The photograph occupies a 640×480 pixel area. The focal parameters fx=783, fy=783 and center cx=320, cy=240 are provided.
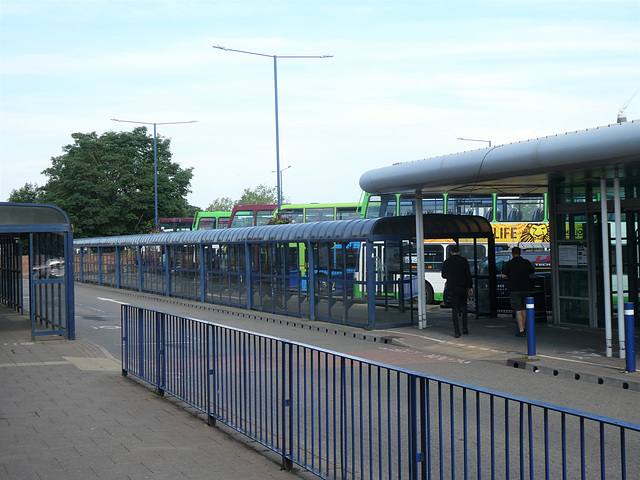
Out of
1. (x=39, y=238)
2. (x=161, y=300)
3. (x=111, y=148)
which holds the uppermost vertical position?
A: (x=111, y=148)

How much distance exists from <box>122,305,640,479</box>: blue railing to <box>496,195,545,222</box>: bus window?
1904 cm

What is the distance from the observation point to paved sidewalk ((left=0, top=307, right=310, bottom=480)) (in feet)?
20.1

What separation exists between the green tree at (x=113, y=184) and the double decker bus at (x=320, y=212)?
28797mm

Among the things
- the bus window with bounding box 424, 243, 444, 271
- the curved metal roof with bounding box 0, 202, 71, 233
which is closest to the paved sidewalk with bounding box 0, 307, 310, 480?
the curved metal roof with bounding box 0, 202, 71, 233

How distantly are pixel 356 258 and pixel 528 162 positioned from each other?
6.55 m

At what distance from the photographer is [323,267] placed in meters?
20.0

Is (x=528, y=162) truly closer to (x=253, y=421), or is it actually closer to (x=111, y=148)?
(x=253, y=421)

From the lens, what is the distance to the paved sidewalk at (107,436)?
612 cm

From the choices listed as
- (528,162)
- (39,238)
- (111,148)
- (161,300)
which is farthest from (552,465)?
(111,148)

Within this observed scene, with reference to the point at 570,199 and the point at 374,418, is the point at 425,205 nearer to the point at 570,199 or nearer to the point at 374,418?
the point at 570,199

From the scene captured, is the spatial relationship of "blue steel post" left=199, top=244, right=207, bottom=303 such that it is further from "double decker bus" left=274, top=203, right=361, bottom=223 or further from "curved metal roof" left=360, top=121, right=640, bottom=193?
"curved metal roof" left=360, top=121, right=640, bottom=193

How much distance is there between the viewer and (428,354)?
13961 millimetres

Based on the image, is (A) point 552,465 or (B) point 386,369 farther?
(B) point 386,369

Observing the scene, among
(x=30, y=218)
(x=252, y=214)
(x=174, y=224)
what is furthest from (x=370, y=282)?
(x=174, y=224)
